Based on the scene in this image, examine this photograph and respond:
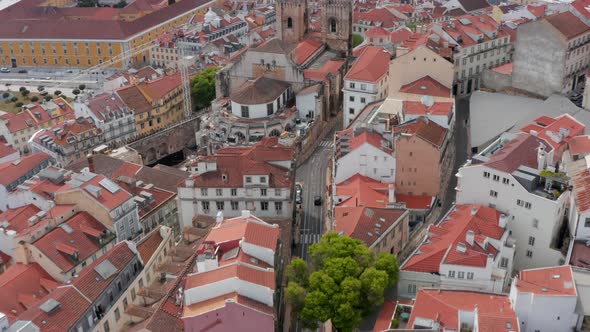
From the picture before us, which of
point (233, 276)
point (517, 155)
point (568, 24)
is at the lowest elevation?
point (233, 276)

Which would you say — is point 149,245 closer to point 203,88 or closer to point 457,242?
point 457,242

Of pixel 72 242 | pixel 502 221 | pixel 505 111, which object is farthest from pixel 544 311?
pixel 72 242

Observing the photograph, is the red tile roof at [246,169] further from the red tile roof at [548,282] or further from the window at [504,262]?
the red tile roof at [548,282]

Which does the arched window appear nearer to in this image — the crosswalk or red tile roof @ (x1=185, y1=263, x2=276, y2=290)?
the crosswalk

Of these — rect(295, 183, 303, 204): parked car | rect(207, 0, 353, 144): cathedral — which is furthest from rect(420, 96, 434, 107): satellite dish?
rect(207, 0, 353, 144): cathedral

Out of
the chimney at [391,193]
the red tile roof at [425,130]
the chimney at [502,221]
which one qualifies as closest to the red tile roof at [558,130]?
the red tile roof at [425,130]

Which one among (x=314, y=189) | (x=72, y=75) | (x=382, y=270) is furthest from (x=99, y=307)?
(x=72, y=75)

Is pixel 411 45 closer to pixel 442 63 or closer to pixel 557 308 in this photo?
pixel 442 63
